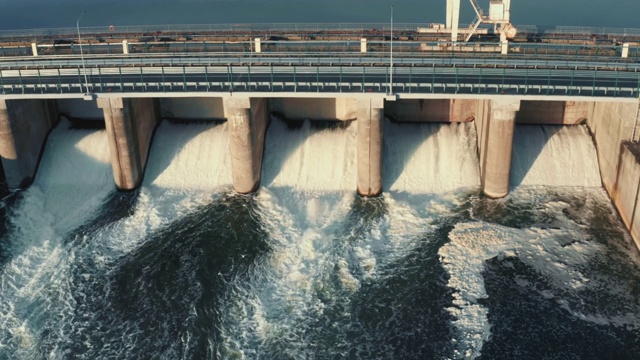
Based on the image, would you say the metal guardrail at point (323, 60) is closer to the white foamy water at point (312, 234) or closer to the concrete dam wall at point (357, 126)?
the concrete dam wall at point (357, 126)

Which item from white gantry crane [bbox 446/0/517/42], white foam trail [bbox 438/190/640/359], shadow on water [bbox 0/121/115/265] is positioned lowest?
white foam trail [bbox 438/190/640/359]

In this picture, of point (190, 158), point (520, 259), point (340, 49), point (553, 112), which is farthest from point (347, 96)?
point (553, 112)

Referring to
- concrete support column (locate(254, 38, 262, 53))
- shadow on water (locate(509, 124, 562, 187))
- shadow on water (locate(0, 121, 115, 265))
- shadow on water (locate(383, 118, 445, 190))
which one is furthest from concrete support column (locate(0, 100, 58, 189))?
shadow on water (locate(509, 124, 562, 187))

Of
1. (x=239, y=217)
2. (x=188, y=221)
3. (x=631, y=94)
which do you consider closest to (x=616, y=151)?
(x=631, y=94)

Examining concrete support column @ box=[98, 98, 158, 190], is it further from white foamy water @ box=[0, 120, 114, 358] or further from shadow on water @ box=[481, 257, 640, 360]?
shadow on water @ box=[481, 257, 640, 360]

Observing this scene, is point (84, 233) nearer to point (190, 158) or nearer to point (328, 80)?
point (190, 158)

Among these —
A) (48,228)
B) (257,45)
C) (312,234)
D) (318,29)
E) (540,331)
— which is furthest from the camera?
(318,29)
